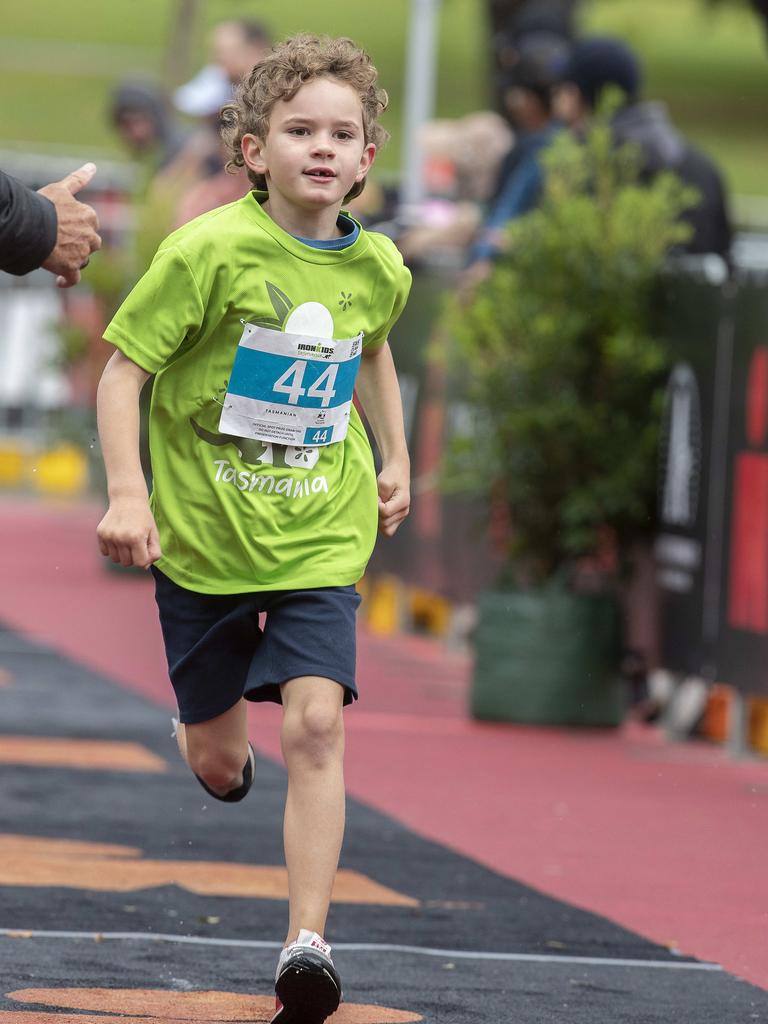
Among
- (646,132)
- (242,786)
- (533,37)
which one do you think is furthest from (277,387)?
(533,37)

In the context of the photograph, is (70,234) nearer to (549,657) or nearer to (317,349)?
(317,349)

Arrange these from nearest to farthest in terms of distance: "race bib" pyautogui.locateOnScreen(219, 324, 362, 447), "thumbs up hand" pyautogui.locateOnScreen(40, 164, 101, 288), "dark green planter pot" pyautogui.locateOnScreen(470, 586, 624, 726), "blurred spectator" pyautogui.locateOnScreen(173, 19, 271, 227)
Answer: "race bib" pyautogui.locateOnScreen(219, 324, 362, 447)
"thumbs up hand" pyautogui.locateOnScreen(40, 164, 101, 288)
"dark green planter pot" pyautogui.locateOnScreen(470, 586, 624, 726)
"blurred spectator" pyautogui.locateOnScreen(173, 19, 271, 227)

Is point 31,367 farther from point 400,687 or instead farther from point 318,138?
point 318,138

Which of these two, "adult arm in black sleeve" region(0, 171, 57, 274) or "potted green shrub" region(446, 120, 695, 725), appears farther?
"potted green shrub" region(446, 120, 695, 725)

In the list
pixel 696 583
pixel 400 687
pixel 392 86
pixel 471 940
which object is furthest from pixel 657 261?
pixel 392 86

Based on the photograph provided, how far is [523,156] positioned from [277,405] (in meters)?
6.15

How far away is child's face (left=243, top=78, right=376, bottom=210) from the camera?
471 cm

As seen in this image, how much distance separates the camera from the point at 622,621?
31.7ft

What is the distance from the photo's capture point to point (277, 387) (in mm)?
4793

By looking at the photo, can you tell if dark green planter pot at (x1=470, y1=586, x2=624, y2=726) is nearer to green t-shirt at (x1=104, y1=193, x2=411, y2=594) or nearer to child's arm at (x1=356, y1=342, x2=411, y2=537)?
child's arm at (x1=356, y1=342, x2=411, y2=537)

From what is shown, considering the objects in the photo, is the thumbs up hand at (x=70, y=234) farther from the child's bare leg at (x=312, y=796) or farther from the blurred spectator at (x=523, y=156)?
the blurred spectator at (x=523, y=156)

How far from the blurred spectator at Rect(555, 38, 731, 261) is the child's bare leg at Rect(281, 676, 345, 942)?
5.58 meters

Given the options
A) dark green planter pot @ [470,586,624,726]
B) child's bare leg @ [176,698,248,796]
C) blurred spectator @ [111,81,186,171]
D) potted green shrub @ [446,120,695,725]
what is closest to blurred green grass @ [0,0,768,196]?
blurred spectator @ [111,81,186,171]

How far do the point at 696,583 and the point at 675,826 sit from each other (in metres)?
1.80
